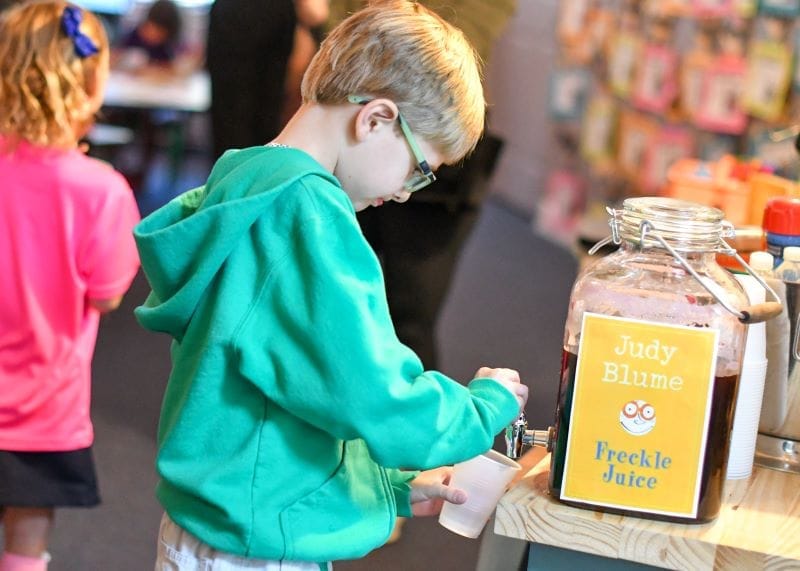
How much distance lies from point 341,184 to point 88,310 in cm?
115

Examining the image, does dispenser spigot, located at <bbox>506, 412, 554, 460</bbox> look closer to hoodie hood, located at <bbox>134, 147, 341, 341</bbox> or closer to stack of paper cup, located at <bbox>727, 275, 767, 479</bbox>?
stack of paper cup, located at <bbox>727, 275, 767, 479</bbox>

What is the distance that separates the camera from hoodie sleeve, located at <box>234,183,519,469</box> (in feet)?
3.52

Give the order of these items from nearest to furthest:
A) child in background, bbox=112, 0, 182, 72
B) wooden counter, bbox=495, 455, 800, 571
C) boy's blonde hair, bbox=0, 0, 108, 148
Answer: wooden counter, bbox=495, 455, 800, 571
boy's blonde hair, bbox=0, 0, 108, 148
child in background, bbox=112, 0, 182, 72

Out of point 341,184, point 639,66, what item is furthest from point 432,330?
point 639,66

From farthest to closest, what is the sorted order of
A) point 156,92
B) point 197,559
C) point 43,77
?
point 156,92, point 43,77, point 197,559

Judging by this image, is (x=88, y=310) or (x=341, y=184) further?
(x=88, y=310)

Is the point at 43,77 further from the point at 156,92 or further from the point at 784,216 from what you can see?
the point at 156,92

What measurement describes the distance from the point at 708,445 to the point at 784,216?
335 millimetres

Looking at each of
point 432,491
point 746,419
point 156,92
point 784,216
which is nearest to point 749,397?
point 746,419

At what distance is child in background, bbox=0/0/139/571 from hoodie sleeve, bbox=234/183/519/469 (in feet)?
3.84

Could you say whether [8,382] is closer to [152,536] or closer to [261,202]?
[152,536]

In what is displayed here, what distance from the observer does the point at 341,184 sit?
4.07 feet

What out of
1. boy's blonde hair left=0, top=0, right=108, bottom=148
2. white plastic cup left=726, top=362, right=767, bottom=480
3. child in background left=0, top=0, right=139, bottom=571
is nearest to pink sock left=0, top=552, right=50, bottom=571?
child in background left=0, top=0, right=139, bottom=571

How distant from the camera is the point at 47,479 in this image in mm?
2197
